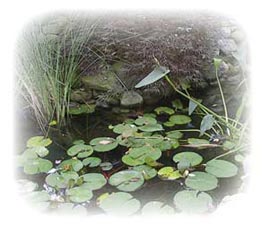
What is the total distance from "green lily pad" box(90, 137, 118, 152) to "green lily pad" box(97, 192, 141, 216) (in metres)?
0.21

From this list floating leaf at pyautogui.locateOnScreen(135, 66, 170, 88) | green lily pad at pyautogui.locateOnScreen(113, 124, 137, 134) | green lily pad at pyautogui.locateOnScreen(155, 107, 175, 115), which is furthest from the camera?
green lily pad at pyautogui.locateOnScreen(155, 107, 175, 115)

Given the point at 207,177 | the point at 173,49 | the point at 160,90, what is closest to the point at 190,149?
the point at 207,177

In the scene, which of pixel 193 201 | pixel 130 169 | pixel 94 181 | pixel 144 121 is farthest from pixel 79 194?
pixel 144 121

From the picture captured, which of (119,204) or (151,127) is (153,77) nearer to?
(151,127)

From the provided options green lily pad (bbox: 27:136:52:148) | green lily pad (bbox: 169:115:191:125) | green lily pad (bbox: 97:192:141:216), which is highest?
green lily pad (bbox: 169:115:191:125)

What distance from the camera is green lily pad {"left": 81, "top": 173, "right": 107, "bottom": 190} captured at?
1.29m

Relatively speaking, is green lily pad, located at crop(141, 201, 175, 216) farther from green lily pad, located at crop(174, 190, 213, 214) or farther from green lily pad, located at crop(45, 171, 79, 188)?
green lily pad, located at crop(45, 171, 79, 188)

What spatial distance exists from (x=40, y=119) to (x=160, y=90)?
1.50 ft

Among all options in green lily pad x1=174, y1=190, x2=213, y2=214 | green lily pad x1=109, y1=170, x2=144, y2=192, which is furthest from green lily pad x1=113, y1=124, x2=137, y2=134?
green lily pad x1=174, y1=190, x2=213, y2=214

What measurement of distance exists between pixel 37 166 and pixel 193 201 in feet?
1.60

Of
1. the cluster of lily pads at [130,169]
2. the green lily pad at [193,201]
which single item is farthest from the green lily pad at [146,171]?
the green lily pad at [193,201]

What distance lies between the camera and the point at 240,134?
56.3 inches

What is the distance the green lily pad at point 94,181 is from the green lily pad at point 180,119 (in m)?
0.38

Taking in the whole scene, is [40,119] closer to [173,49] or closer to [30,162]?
[30,162]
